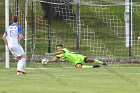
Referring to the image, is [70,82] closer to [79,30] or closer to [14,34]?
[14,34]

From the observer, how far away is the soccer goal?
27.5 meters

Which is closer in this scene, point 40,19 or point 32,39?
point 32,39

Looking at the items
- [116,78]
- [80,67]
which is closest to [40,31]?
[80,67]

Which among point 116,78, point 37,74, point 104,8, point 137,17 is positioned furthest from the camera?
point 137,17

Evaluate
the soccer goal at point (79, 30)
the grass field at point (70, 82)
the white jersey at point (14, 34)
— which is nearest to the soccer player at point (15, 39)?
the white jersey at point (14, 34)

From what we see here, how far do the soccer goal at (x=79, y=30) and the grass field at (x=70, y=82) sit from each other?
4.82 m

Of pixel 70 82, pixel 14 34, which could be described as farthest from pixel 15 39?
pixel 70 82

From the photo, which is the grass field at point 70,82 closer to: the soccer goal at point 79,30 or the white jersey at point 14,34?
the white jersey at point 14,34

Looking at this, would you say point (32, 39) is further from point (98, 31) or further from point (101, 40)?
point (98, 31)

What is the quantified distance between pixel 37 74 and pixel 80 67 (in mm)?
3650

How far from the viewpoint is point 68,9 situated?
112 ft

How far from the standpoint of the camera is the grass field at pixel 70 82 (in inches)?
568

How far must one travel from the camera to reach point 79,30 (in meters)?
30.8

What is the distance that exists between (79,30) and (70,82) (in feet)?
46.2
